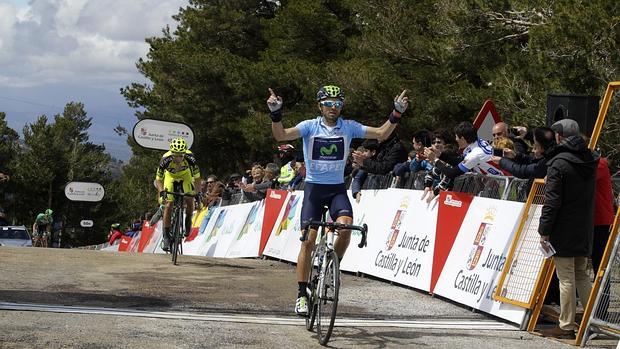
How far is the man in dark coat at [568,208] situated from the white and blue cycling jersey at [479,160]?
2.57 m

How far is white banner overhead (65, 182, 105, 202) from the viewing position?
144ft

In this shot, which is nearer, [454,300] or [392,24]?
[454,300]

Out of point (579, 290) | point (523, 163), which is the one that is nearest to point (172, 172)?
point (523, 163)

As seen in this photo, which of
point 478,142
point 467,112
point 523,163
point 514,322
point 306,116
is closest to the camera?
point 514,322

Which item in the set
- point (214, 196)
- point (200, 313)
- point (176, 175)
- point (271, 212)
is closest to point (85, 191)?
point (214, 196)

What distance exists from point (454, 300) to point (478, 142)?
2.04 metres

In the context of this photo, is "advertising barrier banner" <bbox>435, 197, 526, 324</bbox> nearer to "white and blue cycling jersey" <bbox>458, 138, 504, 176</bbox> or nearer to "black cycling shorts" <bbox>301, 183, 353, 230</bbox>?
"white and blue cycling jersey" <bbox>458, 138, 504, 176</bbox>

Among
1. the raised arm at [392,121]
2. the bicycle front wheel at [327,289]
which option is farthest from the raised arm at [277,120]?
the bicycle front wheel at [327,289]

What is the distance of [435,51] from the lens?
1023 inches

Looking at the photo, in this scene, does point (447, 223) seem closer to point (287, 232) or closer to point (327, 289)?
point (327, 289)

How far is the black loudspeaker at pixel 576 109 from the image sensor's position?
987cm

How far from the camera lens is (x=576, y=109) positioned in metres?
9.91

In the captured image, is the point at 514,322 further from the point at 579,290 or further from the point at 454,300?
the point at 454,300

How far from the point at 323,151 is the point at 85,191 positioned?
37.0 meters
